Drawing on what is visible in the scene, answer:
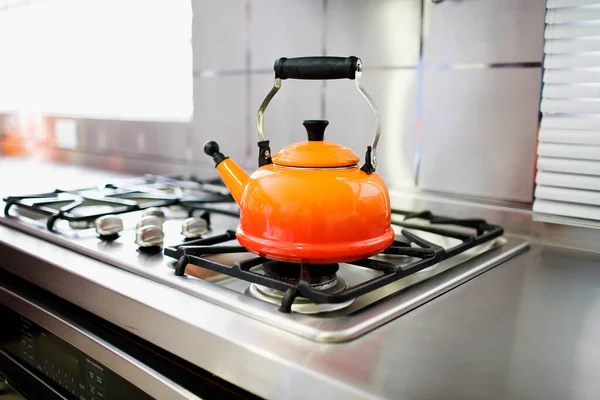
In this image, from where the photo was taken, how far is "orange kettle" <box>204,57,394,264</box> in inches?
27.0

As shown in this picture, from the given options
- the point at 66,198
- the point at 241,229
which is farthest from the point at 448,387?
the point at 66,198

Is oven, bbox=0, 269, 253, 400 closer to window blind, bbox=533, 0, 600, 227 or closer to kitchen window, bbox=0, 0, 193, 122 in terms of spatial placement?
window blind, bbox=533, 0, 600, 227

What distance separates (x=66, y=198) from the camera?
128cm

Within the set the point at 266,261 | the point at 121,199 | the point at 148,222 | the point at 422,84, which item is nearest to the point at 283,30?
the point at 422,84

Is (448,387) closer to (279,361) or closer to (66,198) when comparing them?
(279,361)

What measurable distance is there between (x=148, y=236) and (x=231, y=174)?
0.59 feet

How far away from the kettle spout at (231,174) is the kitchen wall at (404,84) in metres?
0.47

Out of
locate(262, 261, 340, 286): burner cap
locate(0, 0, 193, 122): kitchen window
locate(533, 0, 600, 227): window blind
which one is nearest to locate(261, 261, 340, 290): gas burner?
locate(262, 261, 340, 286): burner cap

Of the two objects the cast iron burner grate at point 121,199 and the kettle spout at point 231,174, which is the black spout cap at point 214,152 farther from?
the cast iron burner grate at point 121,199

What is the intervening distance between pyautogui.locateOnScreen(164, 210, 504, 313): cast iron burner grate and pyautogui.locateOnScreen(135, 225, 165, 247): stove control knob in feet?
0.26

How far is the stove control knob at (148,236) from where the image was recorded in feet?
2.93

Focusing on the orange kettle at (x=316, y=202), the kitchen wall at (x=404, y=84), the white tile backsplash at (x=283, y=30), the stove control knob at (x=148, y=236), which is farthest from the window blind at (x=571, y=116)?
the stove control knob at (x=148, y=236)

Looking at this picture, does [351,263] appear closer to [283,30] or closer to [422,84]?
[422,84]

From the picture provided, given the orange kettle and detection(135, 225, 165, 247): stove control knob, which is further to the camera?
detection(135, 225, 165, 247): stove control knob
